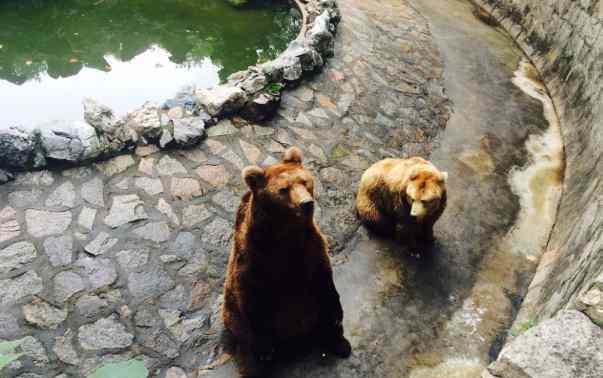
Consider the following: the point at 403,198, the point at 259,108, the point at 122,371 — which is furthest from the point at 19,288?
the point at 403,198

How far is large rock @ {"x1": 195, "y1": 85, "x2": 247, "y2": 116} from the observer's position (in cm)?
569

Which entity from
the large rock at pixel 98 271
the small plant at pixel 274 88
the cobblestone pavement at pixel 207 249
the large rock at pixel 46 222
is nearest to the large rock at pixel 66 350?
the cobblestone pavement at pixel 207 249

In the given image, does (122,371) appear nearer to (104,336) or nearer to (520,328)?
(104,336)

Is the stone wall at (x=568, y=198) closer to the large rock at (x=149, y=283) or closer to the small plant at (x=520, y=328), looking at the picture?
the small plant at (x=520, y=328)

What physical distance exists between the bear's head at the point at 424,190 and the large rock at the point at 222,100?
7.92 ft

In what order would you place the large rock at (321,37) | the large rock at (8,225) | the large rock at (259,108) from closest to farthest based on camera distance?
the large rock at (8,225)
the large rock at (259,108)
the large rock at (321,37)

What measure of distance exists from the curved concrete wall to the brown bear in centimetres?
118

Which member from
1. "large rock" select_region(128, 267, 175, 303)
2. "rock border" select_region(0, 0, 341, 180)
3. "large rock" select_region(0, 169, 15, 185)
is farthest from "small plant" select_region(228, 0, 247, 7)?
"large rock" select_region(128, 267, 175, 303)

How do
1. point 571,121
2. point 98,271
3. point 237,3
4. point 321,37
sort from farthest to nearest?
1. point 237,3
2. point 321,37
3. point 571,121
4. point 98,271

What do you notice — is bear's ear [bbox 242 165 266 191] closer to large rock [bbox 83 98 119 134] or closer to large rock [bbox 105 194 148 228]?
large rock [bbox 105 194 148 228]

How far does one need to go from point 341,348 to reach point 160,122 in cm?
311

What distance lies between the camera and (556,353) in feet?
8.13

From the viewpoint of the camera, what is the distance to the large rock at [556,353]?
7.95 ft

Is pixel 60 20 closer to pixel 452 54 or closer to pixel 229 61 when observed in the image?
pixel 229 61
